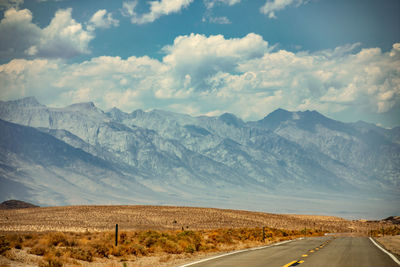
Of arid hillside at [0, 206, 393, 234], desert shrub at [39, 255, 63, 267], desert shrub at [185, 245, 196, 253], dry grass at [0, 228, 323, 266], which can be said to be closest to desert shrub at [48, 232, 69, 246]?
dry grass at [0, 228, 323, 266]

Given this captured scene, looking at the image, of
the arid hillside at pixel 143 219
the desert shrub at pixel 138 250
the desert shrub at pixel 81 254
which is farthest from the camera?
the arid hillside at pixel 143 219

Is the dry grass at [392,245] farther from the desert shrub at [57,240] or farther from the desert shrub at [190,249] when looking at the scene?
the desert shrub at [57,240]

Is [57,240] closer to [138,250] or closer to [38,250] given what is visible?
[38,250]

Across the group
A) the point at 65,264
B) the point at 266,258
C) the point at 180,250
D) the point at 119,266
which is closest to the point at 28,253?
the point at 65,264

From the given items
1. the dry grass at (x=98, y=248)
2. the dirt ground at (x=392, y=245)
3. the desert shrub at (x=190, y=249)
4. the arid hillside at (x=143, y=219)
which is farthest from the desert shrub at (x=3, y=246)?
the arid hillside at (x=143, y=219)

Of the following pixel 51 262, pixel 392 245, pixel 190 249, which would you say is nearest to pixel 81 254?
pixel 51 262

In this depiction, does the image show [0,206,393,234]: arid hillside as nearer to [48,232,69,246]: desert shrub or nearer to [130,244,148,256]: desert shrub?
[48,232,69,246]: desert shrub

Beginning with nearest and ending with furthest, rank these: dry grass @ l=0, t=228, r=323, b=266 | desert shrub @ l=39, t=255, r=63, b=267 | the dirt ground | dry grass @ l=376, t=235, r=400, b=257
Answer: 1. desert shrub @ l=39, t=255, r=63, b=267
2. dry grass @ l=0, t=228, r=323, b=266
3. the dirt ground
4. dry grass @ l=376, t=235, r=400, b=257

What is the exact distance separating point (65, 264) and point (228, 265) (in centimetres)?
655

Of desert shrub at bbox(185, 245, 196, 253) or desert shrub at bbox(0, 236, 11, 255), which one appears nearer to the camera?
desert shrub at bbox(0, 236, 11, 255)

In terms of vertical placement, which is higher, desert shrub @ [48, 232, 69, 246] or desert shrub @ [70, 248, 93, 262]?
desert shrub @ [48, 232, 69, 246]

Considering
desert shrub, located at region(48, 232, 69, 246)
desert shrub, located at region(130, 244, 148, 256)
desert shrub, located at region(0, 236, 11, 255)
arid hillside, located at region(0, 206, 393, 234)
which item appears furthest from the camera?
arid hillside, located at region(0, 206, 393, 234)

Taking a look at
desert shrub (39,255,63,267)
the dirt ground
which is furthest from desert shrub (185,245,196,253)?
the dirt ground

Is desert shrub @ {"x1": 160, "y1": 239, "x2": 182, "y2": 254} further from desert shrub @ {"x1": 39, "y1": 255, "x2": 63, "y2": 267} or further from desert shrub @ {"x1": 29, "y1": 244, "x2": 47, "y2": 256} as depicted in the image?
desert shrub @ {"x1": 39, "y1": 255, "x2": 63, "y2": 267}
